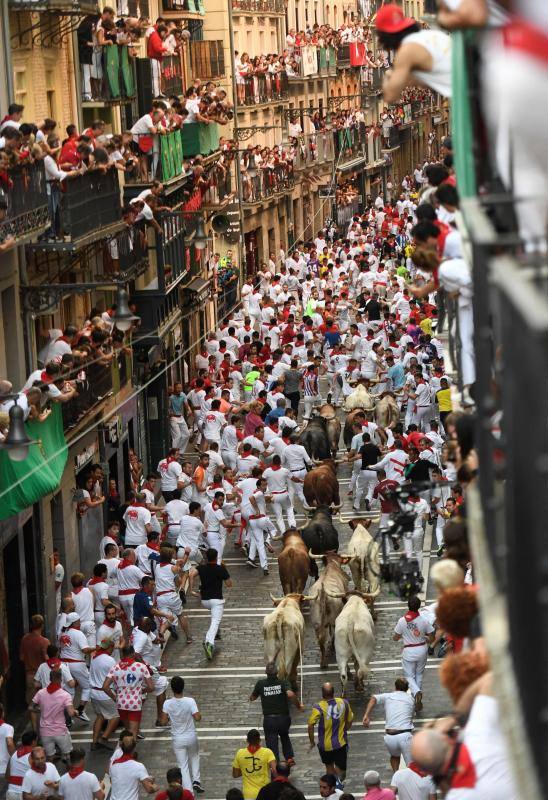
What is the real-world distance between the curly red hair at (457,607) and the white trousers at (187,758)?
11759 millimetres

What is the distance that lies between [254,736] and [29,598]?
330 inches

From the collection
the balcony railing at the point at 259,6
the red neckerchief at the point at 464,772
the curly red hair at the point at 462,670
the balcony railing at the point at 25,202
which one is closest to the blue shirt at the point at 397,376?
the balcony railing at the point at 25,202

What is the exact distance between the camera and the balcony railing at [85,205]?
26594 mm

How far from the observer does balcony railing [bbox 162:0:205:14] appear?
144 ft

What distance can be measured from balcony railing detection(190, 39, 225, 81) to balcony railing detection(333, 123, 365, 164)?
22141 mm

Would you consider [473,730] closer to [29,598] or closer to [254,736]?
[254,736]

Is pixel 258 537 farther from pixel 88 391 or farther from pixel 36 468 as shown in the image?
pixel 36 468

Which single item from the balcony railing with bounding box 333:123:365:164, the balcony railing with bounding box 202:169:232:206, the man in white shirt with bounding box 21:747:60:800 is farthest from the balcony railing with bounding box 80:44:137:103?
the balcony railing with bounding box 333:123:365:164

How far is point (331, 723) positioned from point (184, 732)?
1567 mm

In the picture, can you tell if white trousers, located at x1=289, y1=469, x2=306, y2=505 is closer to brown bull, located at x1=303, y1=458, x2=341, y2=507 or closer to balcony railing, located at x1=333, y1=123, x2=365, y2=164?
brown bull, located at x1=303, y1=458, x2=341, y2=507

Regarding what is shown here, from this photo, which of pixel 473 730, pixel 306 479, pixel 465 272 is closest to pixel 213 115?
pixel 306 479

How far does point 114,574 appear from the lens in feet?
81.4

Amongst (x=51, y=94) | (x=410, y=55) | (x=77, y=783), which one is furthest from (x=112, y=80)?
(x=410, y=55)

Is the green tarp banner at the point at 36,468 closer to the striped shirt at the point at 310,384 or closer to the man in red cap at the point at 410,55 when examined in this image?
the man in red cap at the point at 410,55
